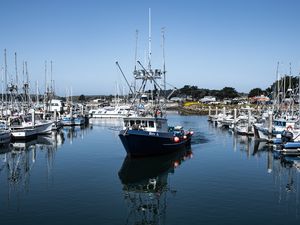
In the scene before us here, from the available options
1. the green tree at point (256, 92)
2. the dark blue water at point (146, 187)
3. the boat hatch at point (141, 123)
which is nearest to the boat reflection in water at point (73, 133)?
the dark blue water at point (146, 187)

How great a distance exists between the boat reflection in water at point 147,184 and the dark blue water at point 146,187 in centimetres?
5

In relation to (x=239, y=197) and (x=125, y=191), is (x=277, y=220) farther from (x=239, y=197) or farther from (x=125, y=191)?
(x=125, y=191)

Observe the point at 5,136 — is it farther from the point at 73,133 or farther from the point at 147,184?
the point at 147,184

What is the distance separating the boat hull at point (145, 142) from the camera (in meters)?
34.2

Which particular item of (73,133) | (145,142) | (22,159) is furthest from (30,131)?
(145,142)

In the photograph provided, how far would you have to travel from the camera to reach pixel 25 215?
1953 cm

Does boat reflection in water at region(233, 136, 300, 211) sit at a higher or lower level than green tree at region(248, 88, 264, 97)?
lower

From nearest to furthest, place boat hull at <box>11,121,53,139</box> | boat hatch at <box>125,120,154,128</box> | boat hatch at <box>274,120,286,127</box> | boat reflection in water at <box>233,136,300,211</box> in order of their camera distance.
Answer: boat reflection in water at <box>233,136,300,211</box>
boat hatch at <box>125,120,154,128</box>
boat hull at <box>11,121,53,139</box>
boat hatch at <box>274,120,286,127</box>

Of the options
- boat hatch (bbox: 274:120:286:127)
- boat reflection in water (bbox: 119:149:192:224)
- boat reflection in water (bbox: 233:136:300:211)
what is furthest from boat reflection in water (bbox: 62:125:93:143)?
boat hatch (bbox: 274:120:286:127)

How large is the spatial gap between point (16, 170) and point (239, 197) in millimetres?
18055

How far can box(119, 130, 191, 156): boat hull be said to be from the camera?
3425 cm

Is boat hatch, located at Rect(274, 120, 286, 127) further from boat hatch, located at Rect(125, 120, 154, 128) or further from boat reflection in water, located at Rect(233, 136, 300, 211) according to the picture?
boat hatch, located at Rect(125, 120, 154, 128)

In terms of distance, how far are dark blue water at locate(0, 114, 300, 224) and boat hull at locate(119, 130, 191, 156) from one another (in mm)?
939

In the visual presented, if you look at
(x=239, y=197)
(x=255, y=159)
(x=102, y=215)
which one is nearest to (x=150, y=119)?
(x=255, y=159)
